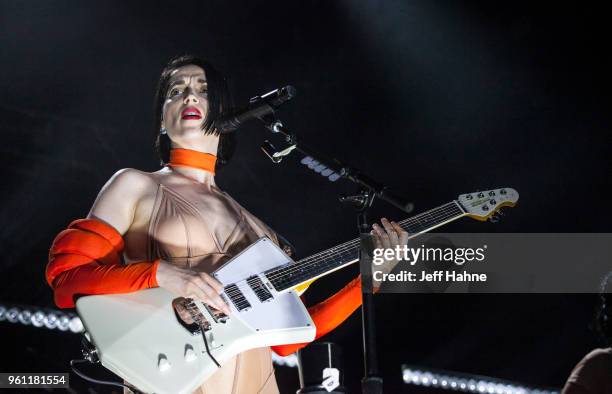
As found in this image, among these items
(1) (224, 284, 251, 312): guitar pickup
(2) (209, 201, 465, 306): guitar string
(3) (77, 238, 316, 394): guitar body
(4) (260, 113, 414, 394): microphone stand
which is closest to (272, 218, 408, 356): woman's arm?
(2) (209, 201, 465, 306): guitar string

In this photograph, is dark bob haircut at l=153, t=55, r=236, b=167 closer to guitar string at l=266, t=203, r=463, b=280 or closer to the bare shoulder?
the bare shoulder

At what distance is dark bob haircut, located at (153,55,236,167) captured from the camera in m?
3.20

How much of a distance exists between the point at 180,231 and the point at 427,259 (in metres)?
1.42

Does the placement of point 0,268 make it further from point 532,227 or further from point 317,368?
point 532,227

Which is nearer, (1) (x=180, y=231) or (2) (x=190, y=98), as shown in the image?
(1) (x=180, y=231)

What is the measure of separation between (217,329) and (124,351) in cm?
33

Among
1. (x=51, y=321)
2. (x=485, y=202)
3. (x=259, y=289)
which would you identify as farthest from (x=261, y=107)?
(x=51, y=321)

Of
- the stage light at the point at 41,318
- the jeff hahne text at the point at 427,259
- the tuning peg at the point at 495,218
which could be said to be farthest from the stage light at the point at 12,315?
the tuning peg at the point at 495,218

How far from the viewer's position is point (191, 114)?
3135mm

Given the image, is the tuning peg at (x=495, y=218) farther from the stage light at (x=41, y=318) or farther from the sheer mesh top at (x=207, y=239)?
the stage light at (x=41, y=318)

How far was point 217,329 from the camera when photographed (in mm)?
2463

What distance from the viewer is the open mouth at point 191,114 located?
3.13 meters

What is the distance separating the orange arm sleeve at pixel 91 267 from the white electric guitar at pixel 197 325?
0.06 meters

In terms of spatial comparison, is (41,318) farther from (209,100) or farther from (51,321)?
(209,100)
